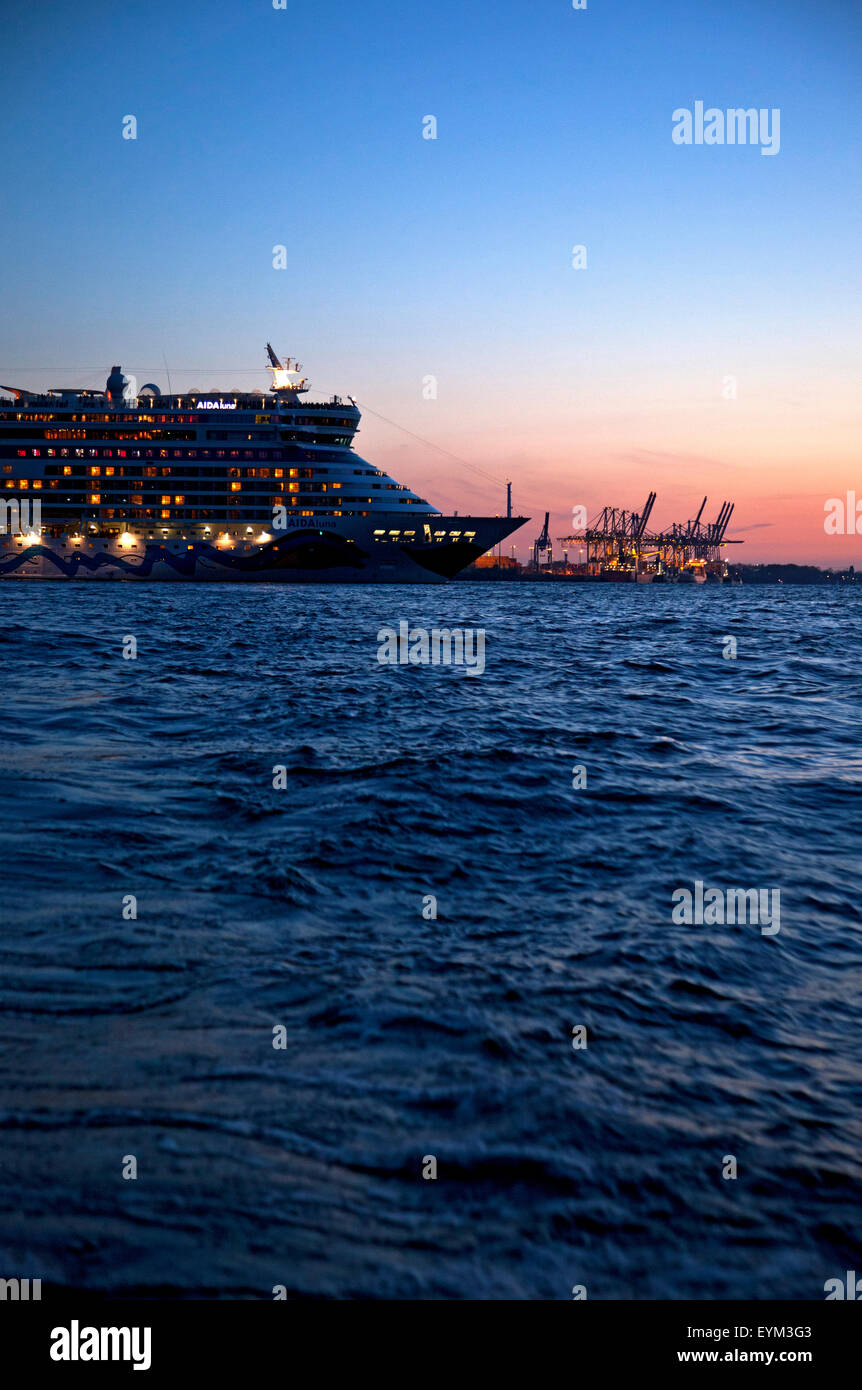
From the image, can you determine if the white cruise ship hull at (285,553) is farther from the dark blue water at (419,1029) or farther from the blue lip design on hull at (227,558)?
the dark blue water at (419,1029)

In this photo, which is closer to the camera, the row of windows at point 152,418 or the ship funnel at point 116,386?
the row of windows at point 152,418

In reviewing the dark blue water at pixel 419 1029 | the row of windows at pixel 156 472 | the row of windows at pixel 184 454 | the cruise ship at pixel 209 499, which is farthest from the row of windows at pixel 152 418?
the dark blue water at pixel 419 1029

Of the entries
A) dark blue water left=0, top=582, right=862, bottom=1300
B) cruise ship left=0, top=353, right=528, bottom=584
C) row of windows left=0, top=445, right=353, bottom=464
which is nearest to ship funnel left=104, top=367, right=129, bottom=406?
cruise ship left=0, top=353, right=528, bottom=584

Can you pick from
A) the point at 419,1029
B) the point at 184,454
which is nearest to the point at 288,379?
the point at 184,454

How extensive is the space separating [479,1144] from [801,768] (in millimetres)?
10022

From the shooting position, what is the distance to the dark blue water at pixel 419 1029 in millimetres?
3018

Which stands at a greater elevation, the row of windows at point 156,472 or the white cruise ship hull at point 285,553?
the row of windows at point 156,472

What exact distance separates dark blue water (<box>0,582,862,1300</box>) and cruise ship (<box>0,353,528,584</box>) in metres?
82.7

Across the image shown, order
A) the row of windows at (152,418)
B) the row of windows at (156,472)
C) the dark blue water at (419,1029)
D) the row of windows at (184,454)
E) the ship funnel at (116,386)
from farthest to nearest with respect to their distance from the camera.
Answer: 1. the ship funnel at (116,386)
2. the row of windows at (152,418)
3. the row of windows at (184,454)
4. the row of windows at (156,472)
5. the dark blue water at (419,1029)

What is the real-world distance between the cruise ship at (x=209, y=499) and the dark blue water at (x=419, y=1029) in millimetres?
82660

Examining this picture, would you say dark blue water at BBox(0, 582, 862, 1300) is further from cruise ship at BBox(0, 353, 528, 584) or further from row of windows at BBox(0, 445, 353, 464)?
row of windows at BBox(0, 445, 353, 464)

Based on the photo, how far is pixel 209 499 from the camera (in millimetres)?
94562

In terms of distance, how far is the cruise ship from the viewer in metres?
91.4
